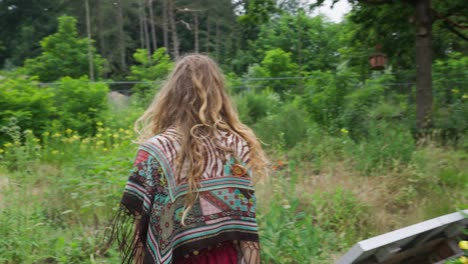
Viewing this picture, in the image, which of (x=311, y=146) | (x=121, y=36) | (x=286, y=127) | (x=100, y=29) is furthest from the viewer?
(x=100, y=29)

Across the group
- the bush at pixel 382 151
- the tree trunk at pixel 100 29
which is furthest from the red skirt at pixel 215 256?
the tree trunk at pixel 100 29

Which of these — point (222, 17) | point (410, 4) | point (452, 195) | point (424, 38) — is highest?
point (222, 17)

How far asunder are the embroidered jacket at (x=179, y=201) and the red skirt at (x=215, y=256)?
47 millimetres

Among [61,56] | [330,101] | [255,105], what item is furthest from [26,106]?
[61,56]

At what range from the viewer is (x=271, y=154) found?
810 cm

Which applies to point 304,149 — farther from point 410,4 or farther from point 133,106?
point 133,106

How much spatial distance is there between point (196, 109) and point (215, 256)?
66cm

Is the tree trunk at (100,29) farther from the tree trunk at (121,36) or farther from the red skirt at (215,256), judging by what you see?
the red skirt at (215,256)

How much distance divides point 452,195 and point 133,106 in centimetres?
844

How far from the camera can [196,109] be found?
7.52 ft

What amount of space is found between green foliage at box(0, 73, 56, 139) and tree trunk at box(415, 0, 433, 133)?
657cm

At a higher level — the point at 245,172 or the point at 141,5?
the point at 141,5

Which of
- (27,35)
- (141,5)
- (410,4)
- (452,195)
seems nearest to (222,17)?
(141,5)

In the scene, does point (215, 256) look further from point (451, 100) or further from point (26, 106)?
point (26, 106)
